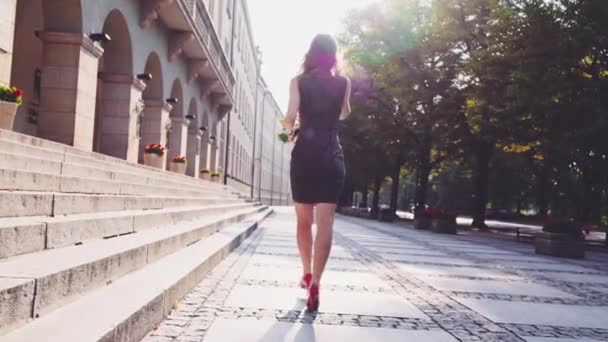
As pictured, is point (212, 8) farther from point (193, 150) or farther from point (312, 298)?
point (312, 298)

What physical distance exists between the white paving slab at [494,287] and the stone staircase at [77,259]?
2.58 meters

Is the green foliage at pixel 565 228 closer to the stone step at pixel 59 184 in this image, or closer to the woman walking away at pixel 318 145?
the stone step at pixel 59 184

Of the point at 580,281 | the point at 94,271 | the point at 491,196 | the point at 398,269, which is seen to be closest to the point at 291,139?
the point at 94,271

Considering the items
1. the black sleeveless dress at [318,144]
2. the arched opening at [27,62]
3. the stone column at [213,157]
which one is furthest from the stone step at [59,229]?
the stone column at [213,157]

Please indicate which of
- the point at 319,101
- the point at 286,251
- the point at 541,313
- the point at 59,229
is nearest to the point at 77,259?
the point at 59,229

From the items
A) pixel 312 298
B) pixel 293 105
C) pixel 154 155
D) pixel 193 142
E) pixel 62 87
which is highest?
pixel 193 142

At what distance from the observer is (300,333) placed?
3.35 metres

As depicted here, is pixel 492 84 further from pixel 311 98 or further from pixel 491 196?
pixel 491 196

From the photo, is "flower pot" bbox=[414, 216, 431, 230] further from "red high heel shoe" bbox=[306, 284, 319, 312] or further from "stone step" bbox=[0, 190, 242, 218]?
"red high heel shoe" bbox=[306, 284, 319, 312]

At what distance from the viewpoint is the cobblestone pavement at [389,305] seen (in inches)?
135

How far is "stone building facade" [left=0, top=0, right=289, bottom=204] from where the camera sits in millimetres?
9477

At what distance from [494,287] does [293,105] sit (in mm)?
3377

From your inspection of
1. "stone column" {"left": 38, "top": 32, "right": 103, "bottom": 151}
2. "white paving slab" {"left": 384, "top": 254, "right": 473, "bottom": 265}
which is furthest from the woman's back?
"stone column" {"left": 38, "top": 32, "right": 103, "bottom": 151}

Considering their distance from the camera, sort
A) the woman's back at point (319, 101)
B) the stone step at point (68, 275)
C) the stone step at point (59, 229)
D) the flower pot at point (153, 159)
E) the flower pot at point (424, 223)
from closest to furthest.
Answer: the stone step at point (68, 275) → the stone step at point (59, 229) → the woman's back at point (319, 101) → the flower pot at point (153, 159) → the flower pot at point (424, 223)
